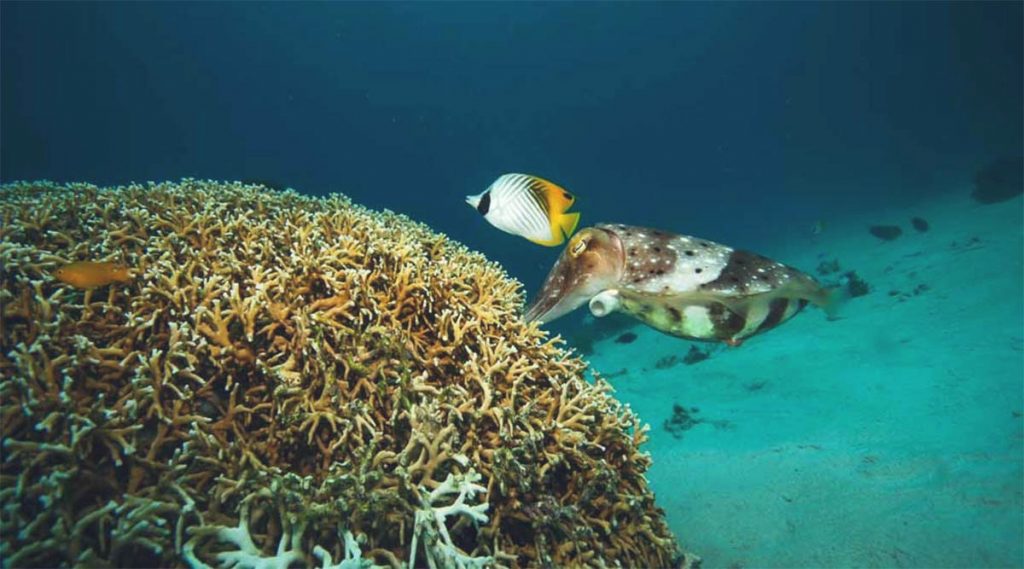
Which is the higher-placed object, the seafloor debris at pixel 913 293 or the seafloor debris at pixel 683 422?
the seafloor debris at pixel 913 293

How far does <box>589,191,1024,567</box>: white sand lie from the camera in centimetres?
494

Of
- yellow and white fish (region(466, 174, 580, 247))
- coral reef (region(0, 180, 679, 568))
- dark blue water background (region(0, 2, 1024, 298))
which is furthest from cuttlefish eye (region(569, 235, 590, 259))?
dark blue water background (region(0, 2, 1024, 298))

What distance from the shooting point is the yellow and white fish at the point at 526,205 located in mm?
3631

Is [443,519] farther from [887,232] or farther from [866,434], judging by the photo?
[887,232]

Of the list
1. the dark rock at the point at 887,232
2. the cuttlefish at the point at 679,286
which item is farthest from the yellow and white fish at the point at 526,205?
the dark rock at the point at 887,232

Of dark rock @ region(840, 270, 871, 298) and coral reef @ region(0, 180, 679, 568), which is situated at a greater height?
dark rock @ region(840, 270, 871, 298)

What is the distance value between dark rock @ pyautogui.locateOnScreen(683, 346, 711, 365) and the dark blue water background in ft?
90.5

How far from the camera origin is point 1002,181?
23828 millimetres

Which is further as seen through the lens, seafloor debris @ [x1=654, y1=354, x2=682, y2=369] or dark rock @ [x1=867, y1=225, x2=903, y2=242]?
dark rock @ [x1=867, y1=225, x2=903, y2=242]

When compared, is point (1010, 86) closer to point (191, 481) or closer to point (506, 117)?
point (506, 117)

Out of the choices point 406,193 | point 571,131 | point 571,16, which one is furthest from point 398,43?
point 571,131

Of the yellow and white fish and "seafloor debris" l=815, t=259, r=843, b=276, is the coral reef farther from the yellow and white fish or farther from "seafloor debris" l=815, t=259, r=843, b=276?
"seafloor debris" l=815, t=259, r=843, b=276

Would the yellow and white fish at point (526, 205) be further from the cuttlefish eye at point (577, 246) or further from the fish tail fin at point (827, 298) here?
the fish tail fin at point (827, 298)

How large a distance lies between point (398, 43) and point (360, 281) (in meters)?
103
